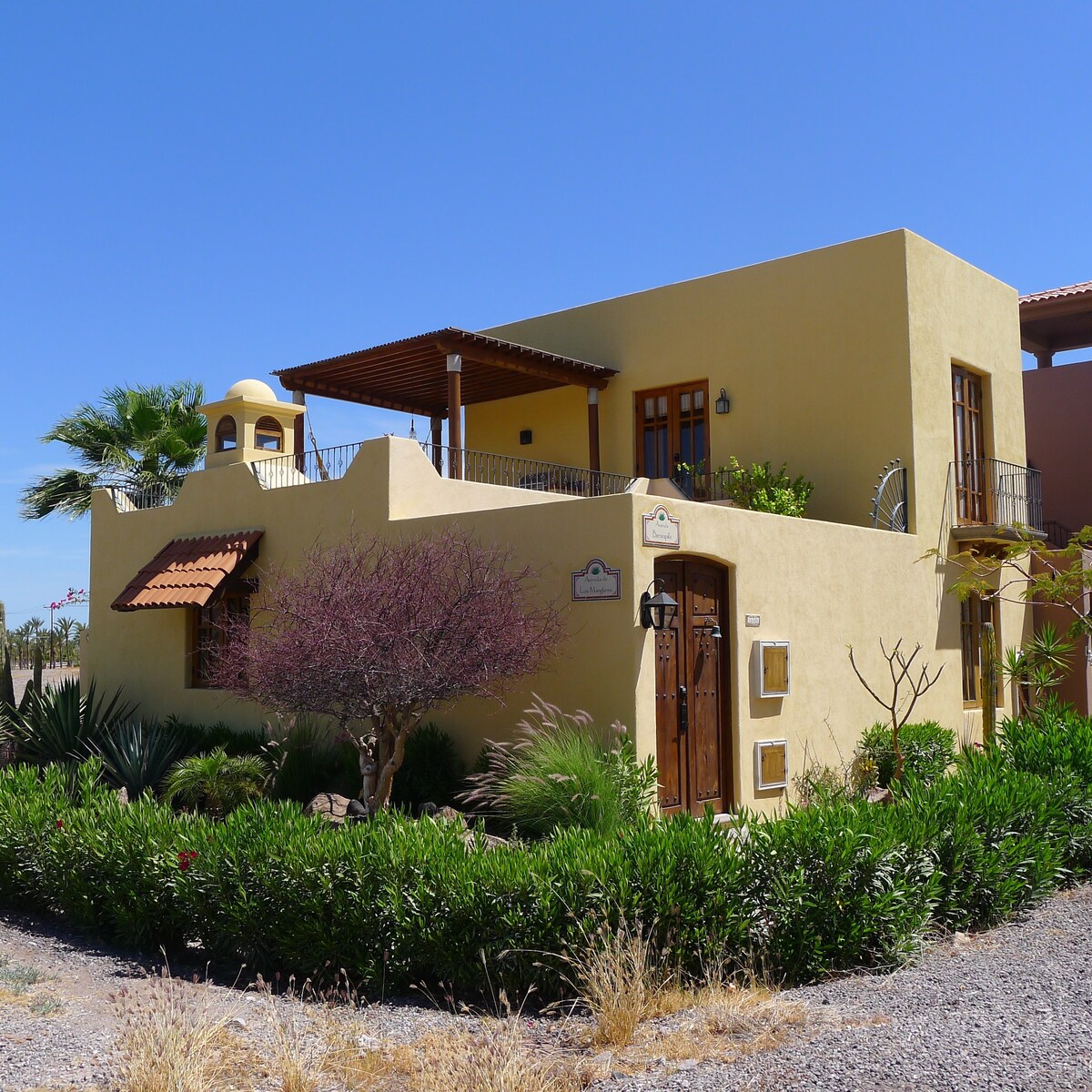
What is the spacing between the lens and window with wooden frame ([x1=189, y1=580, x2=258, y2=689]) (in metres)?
14.9

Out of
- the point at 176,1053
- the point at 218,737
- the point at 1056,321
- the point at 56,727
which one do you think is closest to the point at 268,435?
the point at 218,737

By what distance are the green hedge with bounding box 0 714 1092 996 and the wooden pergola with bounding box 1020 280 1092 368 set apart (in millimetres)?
14882

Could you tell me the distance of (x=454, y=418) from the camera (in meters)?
15.0

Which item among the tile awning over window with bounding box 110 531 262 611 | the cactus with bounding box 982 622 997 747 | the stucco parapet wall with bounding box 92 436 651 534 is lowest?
the cactus with bounding box 982 622 997 747

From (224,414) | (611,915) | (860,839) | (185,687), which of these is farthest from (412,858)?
(224,414)

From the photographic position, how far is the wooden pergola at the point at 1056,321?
21.0 meters

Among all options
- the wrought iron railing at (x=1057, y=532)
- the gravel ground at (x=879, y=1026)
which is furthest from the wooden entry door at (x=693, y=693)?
the wrought iron railing at (x=1057, y=532)

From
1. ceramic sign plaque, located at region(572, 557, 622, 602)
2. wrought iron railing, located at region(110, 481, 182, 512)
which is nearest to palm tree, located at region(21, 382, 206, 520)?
→ wrought iron railing, located at region(110, 481, 182, 512)

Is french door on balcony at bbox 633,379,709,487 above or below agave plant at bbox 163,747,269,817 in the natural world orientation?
above

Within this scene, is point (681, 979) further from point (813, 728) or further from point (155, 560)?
point (155, 560)

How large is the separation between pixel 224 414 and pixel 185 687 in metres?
3.78

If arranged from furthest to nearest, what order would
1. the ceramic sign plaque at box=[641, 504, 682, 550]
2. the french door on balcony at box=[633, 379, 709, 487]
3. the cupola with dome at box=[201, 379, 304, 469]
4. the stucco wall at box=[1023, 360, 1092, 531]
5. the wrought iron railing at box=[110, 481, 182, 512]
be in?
the stucco wall at box=[1023, 360, 1092, 531]
the french door on balcony at box=[633, 379, 709, 487]
the wrought iron railing at box=[110, 481, 182, 512]
the cupola with dome at box=[201, 379, 304, 469]
the ceramic sign plaque at box=[641, 504, 682, 550]

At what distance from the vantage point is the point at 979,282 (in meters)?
17.1

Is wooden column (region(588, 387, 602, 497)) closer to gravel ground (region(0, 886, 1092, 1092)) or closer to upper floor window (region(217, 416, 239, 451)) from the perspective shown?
upper floor window (region(217, 416, 239, 451))
